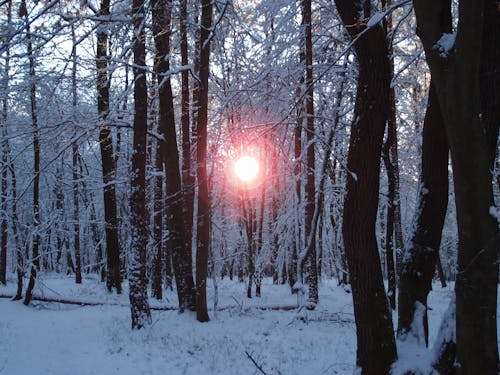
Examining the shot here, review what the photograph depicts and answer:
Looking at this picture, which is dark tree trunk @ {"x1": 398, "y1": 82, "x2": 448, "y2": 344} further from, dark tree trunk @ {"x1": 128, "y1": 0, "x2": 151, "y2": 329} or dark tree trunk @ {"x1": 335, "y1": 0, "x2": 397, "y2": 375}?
dark tree trunk @ {"x1": 128, "y1": 0, "x2": 151, "y2": 329}

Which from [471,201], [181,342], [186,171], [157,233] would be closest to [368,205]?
[471,201]

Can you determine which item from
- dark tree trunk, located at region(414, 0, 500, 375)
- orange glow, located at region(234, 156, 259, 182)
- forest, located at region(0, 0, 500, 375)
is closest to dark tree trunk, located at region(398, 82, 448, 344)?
forest, located at region(0, 0, 500, 375)

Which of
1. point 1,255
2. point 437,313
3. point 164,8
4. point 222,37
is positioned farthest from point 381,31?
point 1,255

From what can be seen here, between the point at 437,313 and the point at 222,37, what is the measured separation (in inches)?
392

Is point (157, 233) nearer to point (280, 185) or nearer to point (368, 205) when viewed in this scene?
point (280, 185)

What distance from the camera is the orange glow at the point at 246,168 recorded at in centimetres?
1421

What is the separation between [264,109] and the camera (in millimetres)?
13406

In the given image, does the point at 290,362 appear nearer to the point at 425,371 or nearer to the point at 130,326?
the point at 425,371

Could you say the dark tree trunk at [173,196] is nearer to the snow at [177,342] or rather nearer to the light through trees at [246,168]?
the snow at [177,342]

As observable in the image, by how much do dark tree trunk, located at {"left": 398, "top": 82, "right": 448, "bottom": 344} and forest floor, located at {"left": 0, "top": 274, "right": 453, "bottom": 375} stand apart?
0.61 m

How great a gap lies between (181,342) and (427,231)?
5709 millimetres

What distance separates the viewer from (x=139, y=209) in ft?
32.9

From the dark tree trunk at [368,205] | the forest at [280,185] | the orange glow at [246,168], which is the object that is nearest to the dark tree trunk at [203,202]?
the forest at [280,185]

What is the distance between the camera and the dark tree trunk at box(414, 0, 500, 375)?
3684mm
